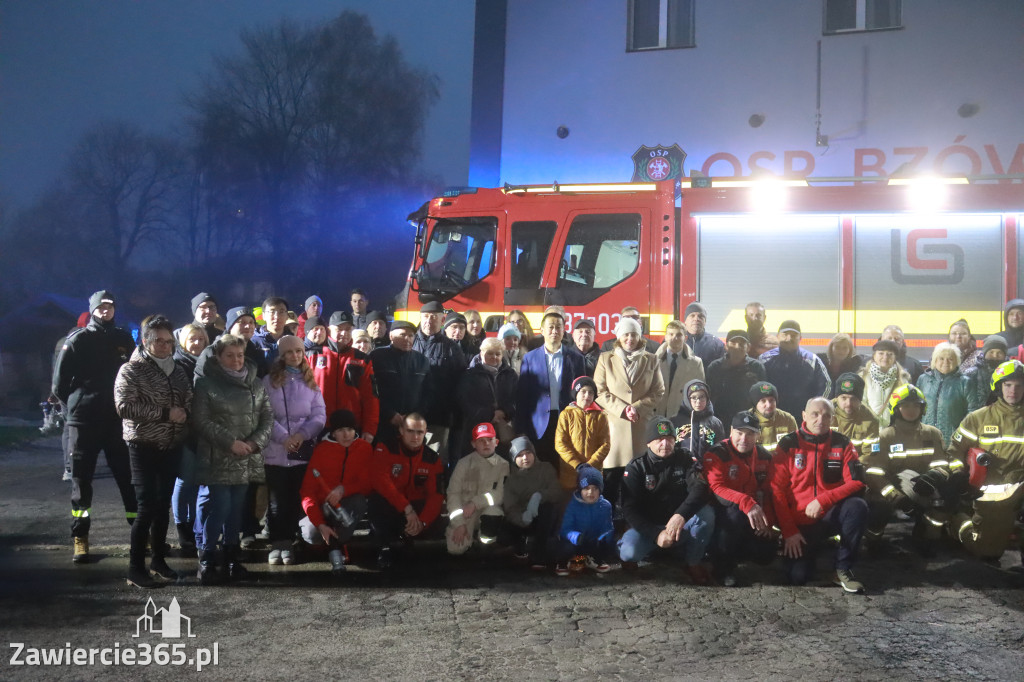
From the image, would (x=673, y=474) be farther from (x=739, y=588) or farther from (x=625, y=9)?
(x=625, y=9)

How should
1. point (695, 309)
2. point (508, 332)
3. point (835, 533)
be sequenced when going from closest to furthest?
point (835, 533)
point (508, 332)
point (695, 309)

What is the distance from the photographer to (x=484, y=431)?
20.8 feet

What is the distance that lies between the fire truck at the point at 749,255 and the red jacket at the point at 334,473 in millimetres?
2804

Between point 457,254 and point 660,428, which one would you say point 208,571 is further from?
point 457,254

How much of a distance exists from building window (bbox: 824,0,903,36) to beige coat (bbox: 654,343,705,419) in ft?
25.5

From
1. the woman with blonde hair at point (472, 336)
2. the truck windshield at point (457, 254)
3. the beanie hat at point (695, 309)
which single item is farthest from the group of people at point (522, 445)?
the truck windshield at point (457, 254)

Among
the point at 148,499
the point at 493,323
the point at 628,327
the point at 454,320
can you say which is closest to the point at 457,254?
the point at 493,323

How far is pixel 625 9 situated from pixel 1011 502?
9771 millimetres

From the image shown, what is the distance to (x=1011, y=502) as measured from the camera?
6156mm

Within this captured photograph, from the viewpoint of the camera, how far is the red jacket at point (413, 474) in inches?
246

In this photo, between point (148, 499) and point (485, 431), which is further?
point (485, 431)

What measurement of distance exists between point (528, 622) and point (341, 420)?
213 cm

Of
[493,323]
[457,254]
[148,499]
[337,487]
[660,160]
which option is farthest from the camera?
[660,160]

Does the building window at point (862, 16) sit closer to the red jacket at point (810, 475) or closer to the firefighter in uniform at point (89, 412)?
the red jacket at point (810, 475)
